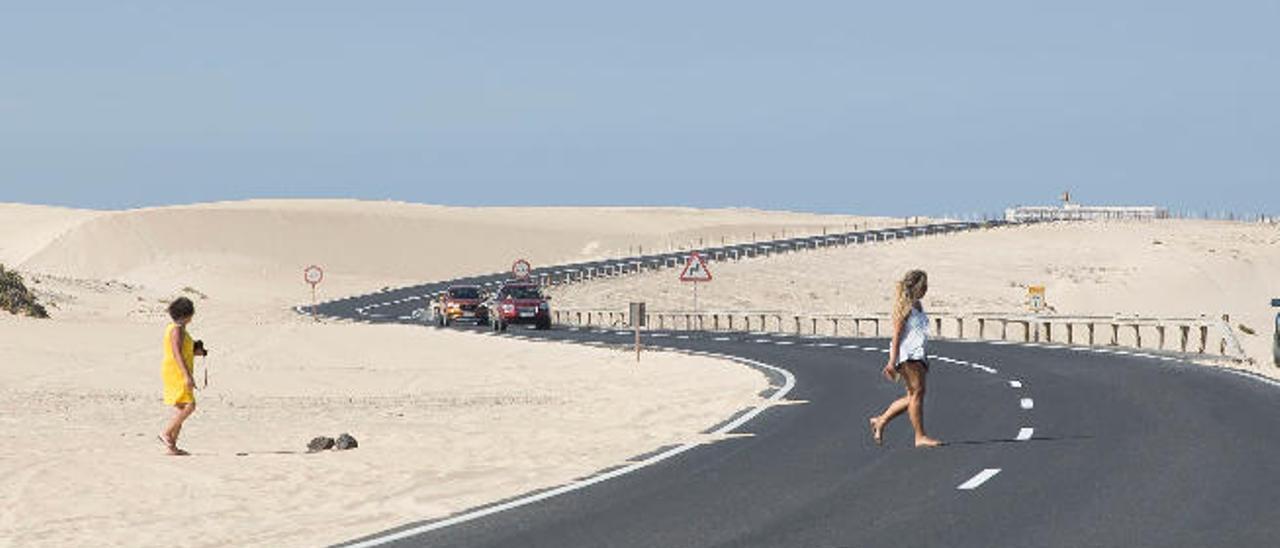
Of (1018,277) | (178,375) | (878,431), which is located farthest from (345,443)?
(1018,277)

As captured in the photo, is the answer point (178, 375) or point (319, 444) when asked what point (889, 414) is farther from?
point (178, 375)

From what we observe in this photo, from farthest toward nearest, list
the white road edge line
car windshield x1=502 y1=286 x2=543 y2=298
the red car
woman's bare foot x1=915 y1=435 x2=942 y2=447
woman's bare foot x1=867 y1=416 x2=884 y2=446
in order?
the red car
car windshield x1=502 y1=286 x2=543 y2=298
woman's bare foot x1=867 y1=416 x2=884 y2=446
woman's bare foot x1=915 y1=435 x2=942 y2=447
the white road edge line

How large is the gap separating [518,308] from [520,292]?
1.16 m

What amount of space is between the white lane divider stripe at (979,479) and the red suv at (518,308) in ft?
159

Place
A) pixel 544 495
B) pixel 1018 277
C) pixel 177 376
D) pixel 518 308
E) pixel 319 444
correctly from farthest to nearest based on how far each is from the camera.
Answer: pixel 1018 277, pixel 518 308, pixel 319 444, pixel 177 376, pixel 544 495

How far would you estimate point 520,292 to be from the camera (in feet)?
220

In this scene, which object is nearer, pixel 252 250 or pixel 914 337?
pixel 914 337

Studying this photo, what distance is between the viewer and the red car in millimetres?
72875

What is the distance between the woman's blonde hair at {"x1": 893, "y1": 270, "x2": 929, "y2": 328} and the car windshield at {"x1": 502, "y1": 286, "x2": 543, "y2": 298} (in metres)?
47.6

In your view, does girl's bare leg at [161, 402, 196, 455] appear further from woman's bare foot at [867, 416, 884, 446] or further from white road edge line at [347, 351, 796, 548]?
woman's bare foot at [867, 416, 884, 446]

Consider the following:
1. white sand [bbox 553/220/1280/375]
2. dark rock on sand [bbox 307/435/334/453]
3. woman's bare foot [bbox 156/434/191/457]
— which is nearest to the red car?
white sand [bbox 553/220/1280/375]

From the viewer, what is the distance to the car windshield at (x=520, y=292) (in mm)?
66938

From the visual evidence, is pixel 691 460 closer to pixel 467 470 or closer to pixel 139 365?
pixel 467 470

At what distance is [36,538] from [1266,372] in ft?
81.5
